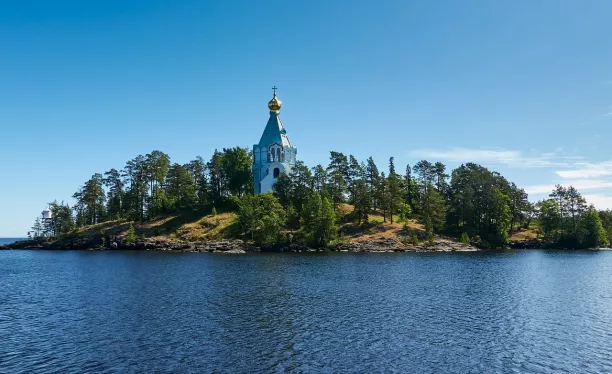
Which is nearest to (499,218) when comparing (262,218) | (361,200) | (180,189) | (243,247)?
(361,200)

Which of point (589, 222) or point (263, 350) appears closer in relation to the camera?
point (263, 350)


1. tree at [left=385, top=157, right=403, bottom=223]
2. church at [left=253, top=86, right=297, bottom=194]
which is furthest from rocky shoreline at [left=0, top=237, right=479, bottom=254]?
church at [left=253, top=86, right=297, bottom=194]

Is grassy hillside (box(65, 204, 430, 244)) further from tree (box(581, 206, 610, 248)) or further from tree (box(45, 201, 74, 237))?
tree (box(581, 206, 610, 248))

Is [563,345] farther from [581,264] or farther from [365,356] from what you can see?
[581,264]

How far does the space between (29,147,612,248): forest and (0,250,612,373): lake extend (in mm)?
54909

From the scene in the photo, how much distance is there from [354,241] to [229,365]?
98606mm

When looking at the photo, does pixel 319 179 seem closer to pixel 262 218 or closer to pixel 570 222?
pixel 262 218

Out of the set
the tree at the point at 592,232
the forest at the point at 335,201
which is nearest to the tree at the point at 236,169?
the forest at the point at 335,201

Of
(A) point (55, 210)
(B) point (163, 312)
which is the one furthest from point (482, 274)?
(A) point (55, 210)

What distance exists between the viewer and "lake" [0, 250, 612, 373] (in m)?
29.9

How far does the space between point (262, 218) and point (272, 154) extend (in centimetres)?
3263

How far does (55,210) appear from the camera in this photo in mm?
174625

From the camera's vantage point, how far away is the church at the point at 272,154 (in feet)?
489

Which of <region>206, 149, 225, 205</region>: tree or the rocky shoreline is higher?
<region>206, 149, 225, 205</region>: tree
